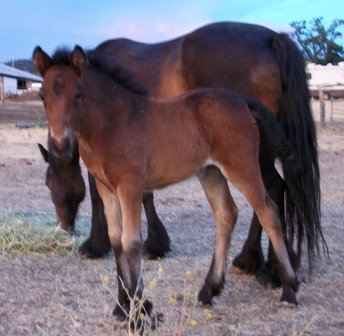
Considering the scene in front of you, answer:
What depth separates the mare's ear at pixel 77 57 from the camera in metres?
3.85

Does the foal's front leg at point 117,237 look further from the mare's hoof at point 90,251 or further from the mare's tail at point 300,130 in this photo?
the mare's hoof at point 90,251

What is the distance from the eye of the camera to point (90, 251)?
19.5 ft

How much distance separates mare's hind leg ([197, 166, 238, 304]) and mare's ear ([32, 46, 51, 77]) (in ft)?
4.78

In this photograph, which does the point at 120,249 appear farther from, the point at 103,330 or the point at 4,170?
the point at 4,170

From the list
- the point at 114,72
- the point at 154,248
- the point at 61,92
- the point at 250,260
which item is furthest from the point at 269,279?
the point at 61,92

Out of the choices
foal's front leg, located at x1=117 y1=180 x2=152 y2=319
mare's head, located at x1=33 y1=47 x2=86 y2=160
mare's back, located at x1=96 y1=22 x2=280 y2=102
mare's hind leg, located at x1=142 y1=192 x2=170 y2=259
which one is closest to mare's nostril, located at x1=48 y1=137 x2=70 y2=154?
mare's head, located at x1=33 y1=47 x2=86 y2=160

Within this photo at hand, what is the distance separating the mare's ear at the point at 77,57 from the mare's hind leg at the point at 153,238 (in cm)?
228

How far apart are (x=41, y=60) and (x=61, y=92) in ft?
0.84

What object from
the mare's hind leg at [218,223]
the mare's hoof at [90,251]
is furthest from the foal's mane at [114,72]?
the mare's hoof at [90,251]

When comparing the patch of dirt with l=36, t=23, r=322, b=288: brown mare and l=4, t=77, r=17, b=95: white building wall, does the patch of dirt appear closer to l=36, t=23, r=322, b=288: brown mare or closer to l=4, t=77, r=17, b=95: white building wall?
l=36, t=23, r=322, b=288: brown mare

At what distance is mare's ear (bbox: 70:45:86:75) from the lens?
385cm

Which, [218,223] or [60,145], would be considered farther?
[218,223]

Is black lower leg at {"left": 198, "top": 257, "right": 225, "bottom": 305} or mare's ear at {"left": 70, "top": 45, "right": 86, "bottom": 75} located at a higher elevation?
mare's ear at {"left": 70, "top": 45, "right": 86, "bottom": 75}

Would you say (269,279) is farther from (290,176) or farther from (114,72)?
(114,72)
